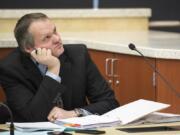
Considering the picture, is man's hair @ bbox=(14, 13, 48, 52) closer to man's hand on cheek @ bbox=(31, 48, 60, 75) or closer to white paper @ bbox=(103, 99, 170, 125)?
man's hand on cheek @ bbox=(31, 48, 60, 75)

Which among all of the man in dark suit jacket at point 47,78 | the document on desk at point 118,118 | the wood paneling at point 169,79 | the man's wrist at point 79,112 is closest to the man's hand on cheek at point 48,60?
the man in dark suit jacket at point 47,78

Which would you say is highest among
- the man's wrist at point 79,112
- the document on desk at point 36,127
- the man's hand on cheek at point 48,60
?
the man's hand on cheek at point 48,60

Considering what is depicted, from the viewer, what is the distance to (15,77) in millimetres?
3926

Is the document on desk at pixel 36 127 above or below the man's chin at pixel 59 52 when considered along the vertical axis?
below

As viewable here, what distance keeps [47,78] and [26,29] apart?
0.35 metres

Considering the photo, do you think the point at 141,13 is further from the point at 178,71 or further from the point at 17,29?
the point at 17,29

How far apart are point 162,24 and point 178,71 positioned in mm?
3416

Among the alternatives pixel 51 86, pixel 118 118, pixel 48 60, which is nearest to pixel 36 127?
pixel 118 118

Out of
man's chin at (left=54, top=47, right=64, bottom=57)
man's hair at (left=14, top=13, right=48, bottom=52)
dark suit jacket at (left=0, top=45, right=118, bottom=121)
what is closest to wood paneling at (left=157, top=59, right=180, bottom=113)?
dark suit jacket at (left=0, top=45, right=118, bottom=121)

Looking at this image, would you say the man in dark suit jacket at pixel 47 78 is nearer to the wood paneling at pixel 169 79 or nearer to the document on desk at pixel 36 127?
the document on desk at pixel 36 127

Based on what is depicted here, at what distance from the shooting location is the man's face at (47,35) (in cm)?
395

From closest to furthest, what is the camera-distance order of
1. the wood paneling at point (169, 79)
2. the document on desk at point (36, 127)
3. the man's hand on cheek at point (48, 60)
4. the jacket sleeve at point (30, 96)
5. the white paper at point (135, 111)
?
the document on desk at point (36, 127), the white paper at point (135, 111), the jacket sleeve at point (30, 96), the man's hand on cheek at point (48, 60), the wood paneling at point (169, 79)

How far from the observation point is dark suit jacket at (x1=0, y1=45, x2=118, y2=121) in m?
3.83

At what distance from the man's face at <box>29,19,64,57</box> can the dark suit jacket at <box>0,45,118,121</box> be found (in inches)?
5.7
